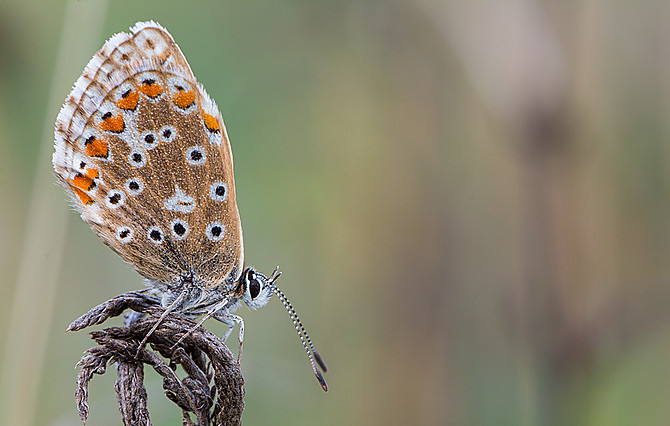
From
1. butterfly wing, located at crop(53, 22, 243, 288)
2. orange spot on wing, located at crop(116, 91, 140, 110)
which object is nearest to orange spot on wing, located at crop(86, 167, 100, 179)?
butterfly wing, located at crop(53, 22, 243, 288)

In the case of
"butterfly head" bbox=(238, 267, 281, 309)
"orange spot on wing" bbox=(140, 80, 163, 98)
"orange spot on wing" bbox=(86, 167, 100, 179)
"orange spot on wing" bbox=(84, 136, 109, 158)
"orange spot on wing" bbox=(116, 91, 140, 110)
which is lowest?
"butterfly head" bbox=(238, 267, 281, 309)

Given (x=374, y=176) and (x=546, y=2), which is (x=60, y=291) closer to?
(x=374, y=176)

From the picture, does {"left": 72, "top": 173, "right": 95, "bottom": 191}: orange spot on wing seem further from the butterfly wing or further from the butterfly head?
the butterfly head

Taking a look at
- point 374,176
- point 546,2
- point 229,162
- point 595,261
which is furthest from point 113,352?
point 374,176

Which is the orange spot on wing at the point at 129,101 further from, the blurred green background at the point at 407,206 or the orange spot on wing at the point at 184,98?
the blurred green background at the point at 407,206

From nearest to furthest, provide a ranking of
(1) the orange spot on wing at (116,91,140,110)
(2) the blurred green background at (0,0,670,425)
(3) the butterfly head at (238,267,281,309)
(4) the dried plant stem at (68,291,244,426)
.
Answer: (4) the dried plant stem at (68,291,244,426)
(2) the blurred green background at (0,0,670,425)
(1) the orange spot on wing at (116,91,140,110)
(3) the butterfly head at (238,267,281,309)

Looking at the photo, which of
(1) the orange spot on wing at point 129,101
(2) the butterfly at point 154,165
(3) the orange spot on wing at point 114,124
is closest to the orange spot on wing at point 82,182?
(2) the butterfly at point 154,165
